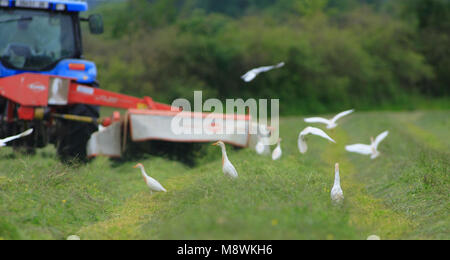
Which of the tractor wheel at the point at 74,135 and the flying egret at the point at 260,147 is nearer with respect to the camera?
the tractor wheel at the point at 74,135

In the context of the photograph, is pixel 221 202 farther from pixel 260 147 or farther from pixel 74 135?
pixel 74 135

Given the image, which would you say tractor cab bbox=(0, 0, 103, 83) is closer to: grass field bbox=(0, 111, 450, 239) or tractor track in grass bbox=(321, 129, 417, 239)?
grass field bbox=(0, 111, 450, 239)

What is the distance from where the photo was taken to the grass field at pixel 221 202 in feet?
17.5

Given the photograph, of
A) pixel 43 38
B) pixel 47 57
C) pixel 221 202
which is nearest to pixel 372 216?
pixel 221 202

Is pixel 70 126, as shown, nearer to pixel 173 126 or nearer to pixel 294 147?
pixel 173 126

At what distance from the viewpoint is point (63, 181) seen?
25.1ft

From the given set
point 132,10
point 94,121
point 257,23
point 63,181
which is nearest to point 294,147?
point 94,121

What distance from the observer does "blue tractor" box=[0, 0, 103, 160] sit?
10.5m

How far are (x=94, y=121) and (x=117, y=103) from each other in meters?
0.73

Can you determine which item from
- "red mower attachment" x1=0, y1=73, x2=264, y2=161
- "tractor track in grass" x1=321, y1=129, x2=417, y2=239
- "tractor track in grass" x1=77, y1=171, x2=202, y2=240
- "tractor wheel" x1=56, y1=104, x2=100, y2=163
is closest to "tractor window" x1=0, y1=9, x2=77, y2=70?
"red mower attachment" x1=0, y1=73, x2=264, y2=161

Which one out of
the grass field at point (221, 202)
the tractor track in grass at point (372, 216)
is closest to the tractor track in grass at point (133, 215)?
the grass field at point (221, 202)

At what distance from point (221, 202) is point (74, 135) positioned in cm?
555

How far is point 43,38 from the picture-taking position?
35.7 feet

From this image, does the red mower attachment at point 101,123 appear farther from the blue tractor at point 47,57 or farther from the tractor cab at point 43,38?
the tractor cab at point 43,38
